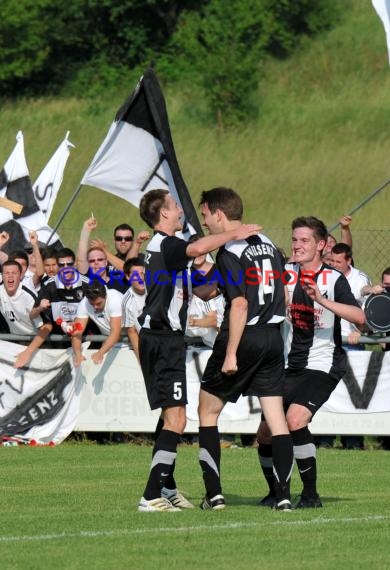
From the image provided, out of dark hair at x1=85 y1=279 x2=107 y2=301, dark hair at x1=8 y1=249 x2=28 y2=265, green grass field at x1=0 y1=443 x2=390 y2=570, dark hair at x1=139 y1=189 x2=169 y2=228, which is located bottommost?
green grass field at x1=0 y1=443 x2=390 y2=570

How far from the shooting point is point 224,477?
11.5 meters

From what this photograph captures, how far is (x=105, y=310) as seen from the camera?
1459 centimetres

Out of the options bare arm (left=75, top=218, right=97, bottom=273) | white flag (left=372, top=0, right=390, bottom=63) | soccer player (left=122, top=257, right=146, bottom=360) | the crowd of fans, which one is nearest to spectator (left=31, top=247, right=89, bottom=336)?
the crowd of fans

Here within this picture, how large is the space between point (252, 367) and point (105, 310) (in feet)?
19.4

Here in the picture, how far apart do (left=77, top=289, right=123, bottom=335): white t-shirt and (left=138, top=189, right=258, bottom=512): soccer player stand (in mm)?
5376

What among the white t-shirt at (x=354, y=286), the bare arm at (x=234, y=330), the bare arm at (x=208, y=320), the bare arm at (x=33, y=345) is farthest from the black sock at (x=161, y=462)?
the bare arm at (x=33, y=345)

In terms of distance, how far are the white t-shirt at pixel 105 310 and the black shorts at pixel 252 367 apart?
5546 mm

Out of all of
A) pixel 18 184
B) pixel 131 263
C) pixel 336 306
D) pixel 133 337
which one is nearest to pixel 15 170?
pixel 18 184

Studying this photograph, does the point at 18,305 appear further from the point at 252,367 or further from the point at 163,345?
the point at 252,367

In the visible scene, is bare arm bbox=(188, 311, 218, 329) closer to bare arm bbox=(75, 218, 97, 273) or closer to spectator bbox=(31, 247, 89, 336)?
spectator bbox=(31, 247, 89, 336)

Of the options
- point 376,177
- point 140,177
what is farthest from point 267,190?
point 140,177

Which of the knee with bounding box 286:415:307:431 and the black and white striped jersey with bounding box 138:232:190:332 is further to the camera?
the knee with bounding box 286:415:307:431

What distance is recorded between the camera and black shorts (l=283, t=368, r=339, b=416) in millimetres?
9258

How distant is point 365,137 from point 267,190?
587 centimetres
